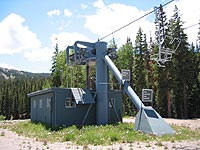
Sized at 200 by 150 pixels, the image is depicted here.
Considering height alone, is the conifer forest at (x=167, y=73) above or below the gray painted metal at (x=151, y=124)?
above

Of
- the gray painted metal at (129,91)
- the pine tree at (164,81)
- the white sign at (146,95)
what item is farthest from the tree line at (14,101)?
the white sign at (146,95)

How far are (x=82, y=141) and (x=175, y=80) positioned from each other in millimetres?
22721

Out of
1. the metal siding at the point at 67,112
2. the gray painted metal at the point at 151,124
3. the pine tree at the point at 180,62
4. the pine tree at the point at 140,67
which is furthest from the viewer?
the pine tree at the point at 140,67

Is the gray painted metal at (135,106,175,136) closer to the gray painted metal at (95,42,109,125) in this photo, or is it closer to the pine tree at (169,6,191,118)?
the gray painted metal at (95,42,109,125)

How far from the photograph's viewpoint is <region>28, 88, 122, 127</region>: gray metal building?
829 inches

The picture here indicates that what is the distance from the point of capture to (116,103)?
2366cm

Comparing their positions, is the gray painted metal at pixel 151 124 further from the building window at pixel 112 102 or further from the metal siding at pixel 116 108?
the metal siding at pixel 116 108

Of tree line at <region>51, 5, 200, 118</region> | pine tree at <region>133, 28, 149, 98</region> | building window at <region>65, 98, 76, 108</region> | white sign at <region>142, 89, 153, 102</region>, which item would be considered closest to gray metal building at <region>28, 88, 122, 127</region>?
building window at <region>65, 98, 76, 108</region>

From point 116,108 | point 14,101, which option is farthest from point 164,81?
point 14,101

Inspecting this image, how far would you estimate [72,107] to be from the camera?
21594 mm

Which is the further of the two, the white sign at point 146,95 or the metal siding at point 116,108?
the metal siding at point 116,108

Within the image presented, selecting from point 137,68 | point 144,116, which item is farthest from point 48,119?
point 137,68

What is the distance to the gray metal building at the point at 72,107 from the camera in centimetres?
2106

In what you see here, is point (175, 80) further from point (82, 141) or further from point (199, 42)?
point (82, 141)
